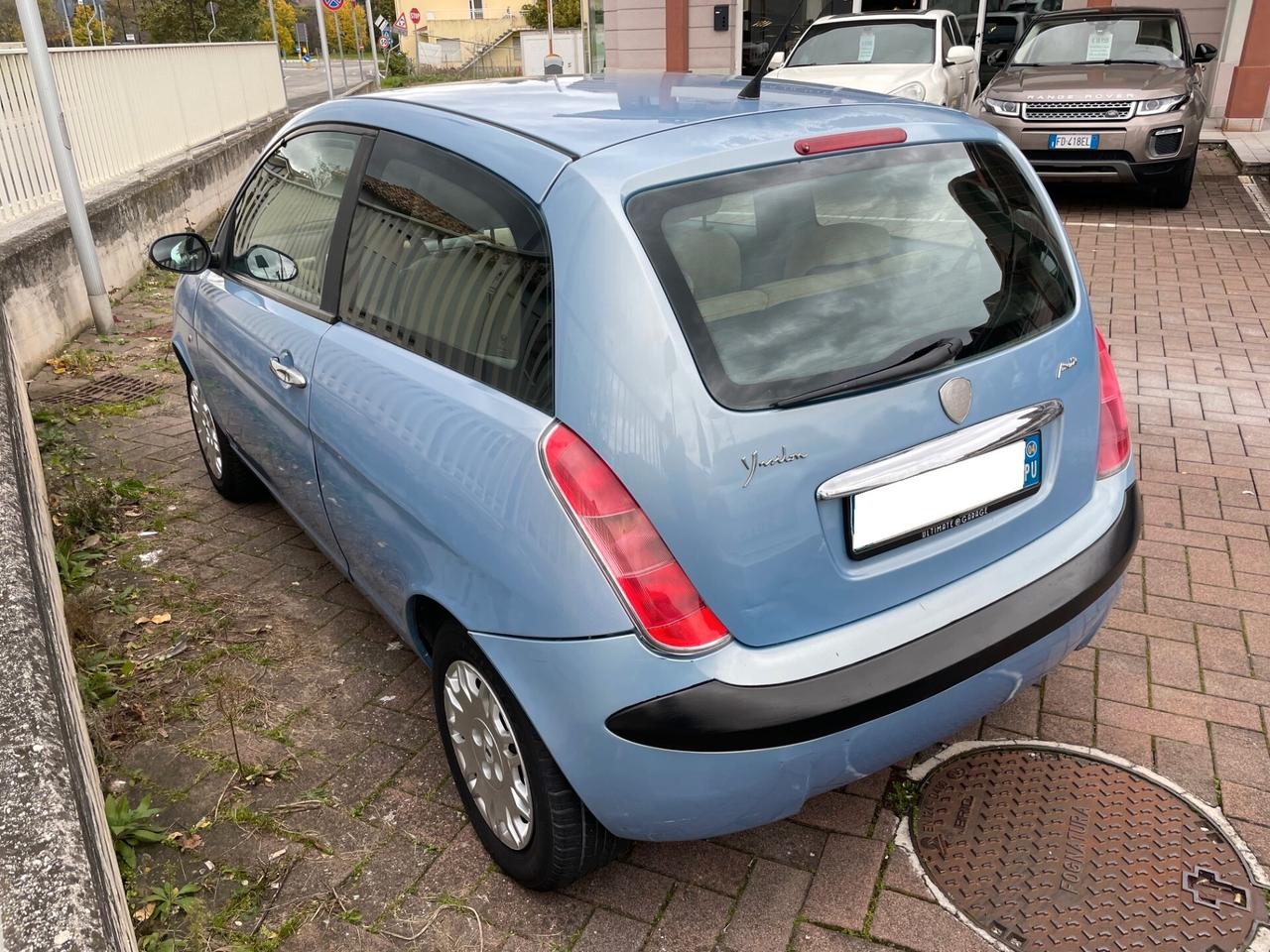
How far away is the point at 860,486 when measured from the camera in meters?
1.97

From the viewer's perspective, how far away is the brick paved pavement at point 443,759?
7.52ft

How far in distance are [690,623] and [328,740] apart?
4.87ft

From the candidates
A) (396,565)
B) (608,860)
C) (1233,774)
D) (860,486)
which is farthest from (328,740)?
(1233,774)

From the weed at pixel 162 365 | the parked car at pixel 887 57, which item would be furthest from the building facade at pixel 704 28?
the weed at pixel 162 365

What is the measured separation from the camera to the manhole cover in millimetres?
2207

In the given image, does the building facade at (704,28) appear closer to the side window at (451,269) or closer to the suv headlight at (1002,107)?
the suv headlight at (1002,107)

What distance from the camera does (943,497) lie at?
211 centimetres

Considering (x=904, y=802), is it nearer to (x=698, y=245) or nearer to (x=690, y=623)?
(x=690, y=623)

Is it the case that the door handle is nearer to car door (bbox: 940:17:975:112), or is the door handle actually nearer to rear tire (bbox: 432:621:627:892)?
rear tire (bbox: 432:621:627:892)

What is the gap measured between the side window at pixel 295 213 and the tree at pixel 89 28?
32.9ft

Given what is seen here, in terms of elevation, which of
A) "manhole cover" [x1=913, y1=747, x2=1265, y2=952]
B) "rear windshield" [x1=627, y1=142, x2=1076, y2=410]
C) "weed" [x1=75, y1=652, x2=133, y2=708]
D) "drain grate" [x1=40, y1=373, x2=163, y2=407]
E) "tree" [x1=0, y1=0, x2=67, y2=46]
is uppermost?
"tree" [x1=0, y1=0, x2=67, y2=46]

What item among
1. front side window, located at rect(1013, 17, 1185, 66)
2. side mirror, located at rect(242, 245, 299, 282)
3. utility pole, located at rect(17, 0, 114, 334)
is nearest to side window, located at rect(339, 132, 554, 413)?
side mirror, located at rect(242, 245, 299, 282)

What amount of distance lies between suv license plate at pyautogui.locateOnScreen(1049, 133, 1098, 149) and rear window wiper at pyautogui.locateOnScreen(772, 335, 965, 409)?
807 cm

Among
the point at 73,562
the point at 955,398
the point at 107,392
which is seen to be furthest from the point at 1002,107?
the point at 73,562
